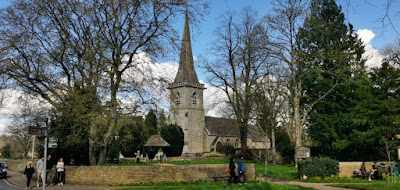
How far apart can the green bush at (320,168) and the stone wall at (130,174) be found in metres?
6.17

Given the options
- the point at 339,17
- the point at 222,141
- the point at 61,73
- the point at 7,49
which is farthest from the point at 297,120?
the point at 222,141

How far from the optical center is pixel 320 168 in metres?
21.3

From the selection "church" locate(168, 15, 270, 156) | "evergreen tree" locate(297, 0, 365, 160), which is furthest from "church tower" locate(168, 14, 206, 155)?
"evergreen tree" locate(297, 0, 365, 160)

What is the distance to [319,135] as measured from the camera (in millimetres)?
35938

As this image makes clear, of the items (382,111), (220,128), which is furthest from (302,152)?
(220,128)

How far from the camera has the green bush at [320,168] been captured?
839 inches

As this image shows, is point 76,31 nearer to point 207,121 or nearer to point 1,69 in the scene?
point 1,69

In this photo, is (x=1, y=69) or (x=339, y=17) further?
(x=339, y=17)

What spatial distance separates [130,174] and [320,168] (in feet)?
37.4

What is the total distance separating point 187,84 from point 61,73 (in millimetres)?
48012

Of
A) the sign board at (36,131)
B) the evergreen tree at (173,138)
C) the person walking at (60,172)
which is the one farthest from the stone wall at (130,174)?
the evergreen tree at (173,138)

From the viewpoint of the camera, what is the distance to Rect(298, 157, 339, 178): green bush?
2131cm

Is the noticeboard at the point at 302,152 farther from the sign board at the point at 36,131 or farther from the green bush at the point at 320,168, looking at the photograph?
the sign board at the point at 36,131

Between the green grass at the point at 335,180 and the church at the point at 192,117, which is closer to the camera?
the green grass at the point at 335,180
